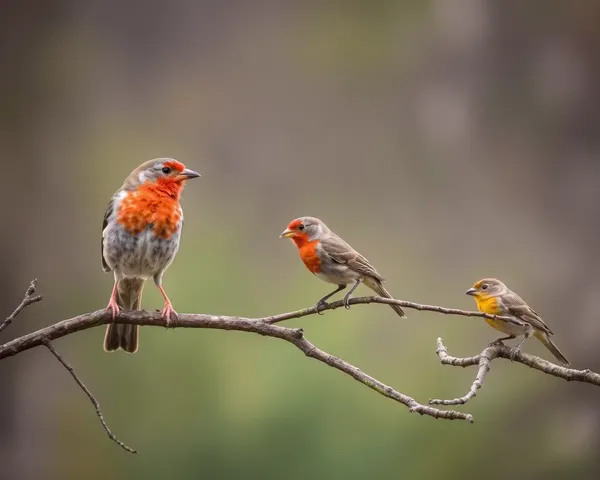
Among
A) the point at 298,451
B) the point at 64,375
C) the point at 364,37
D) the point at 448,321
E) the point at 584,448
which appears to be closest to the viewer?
the point at 584,448

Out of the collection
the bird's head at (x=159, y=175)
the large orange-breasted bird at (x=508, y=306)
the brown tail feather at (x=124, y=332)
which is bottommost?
the brown tail feather at (x=124, y=332)

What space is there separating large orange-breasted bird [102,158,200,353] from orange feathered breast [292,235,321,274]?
662 mm

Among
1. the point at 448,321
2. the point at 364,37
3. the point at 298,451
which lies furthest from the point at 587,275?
the point at 364,37

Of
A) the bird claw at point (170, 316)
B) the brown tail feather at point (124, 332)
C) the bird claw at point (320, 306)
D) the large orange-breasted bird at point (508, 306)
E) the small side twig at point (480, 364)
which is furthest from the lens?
the brown tail feather at point (124, 332)

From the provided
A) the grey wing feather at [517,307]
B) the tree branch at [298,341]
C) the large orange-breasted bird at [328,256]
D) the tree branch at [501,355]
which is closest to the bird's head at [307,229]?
the large orange-breasted bird at [328,256]

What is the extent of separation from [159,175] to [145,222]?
0.93ft

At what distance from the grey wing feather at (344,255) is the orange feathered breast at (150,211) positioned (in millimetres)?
891

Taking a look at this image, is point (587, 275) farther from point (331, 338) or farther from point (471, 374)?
point (331, 338)

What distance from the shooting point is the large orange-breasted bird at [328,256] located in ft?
13.7

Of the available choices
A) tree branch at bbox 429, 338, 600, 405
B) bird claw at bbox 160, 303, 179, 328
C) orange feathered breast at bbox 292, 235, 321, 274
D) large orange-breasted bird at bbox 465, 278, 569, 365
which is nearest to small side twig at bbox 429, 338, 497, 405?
tree branch at bbox 429, 338, 600, 405

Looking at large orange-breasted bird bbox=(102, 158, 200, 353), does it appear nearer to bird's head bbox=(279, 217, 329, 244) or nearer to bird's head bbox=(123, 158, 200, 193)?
bird's head bbox=(123, 158, 200, 193)

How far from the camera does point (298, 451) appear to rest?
31.3 ft

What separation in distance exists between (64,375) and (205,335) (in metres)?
2.10

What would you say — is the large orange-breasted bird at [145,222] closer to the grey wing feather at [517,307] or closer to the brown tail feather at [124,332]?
the brown tail feather at [124,332]
